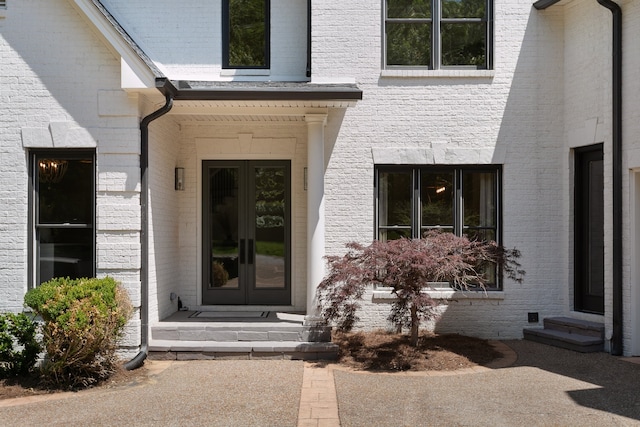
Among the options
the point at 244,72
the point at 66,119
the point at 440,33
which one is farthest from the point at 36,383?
the point at 440,33

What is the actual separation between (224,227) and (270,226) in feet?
2.63

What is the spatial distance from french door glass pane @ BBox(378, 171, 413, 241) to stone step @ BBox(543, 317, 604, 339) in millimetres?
2803

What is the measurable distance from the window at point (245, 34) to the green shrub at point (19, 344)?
205 inches

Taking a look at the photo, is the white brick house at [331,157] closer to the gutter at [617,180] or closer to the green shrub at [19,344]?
the gutter at [617,180]

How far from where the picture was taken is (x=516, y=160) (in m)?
10.1

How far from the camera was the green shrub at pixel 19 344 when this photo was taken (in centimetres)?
758

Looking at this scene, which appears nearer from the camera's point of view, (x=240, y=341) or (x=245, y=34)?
(x=240, y=341)

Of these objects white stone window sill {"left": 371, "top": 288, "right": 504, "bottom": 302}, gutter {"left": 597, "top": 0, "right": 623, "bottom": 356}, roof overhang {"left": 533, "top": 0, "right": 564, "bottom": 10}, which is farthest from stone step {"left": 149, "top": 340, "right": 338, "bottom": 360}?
roof overhang {"left": 533, "top": 0, "right": 564, "bottom": 10}

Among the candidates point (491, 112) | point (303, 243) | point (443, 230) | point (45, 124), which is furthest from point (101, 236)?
point (491, 112)

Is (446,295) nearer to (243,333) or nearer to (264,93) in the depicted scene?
(243,333)

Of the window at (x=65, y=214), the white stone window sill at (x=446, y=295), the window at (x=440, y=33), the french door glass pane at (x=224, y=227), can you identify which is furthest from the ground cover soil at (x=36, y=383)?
the window at (x=440, y=33)

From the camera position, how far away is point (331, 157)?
10.1 m

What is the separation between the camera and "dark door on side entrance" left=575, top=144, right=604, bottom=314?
9617mm

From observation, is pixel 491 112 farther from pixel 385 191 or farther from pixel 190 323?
pixel 190 323
